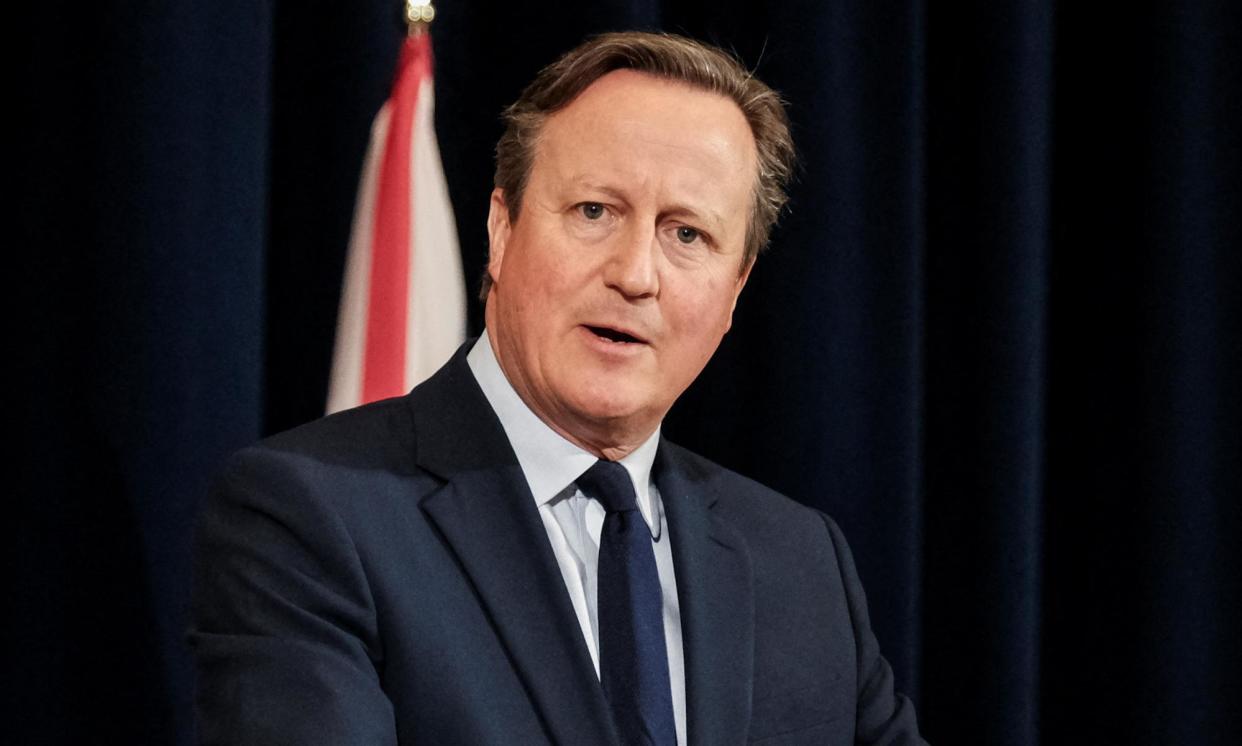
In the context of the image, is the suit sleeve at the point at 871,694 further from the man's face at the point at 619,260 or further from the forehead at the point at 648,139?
the forehead at the point at 648,139

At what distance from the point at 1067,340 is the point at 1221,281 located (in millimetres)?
272

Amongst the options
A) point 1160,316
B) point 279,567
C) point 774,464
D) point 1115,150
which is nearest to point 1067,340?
point 1160,316

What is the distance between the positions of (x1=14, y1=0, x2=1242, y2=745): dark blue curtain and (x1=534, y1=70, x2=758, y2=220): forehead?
0.56m

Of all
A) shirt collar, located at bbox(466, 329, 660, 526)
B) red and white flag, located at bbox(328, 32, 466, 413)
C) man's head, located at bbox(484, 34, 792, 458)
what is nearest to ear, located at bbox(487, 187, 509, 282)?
man's head, located at bbox(484, 34, 792, 458)

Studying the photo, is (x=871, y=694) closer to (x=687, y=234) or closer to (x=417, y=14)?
(x=687, y=234)

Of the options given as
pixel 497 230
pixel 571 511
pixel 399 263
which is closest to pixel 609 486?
pixel 571 511

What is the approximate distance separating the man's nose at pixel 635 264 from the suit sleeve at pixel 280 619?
360 millimetres

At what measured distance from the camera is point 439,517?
1425mm

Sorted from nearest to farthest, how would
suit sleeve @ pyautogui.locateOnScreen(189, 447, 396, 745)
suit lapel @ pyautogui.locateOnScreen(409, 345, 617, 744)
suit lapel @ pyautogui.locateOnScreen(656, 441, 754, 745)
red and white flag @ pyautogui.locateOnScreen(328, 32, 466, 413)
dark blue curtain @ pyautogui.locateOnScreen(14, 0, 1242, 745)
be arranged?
suit sleeve @ pyautogui.locateOnScreen(189, 447, 396, 745) < suit lapel @ pyautogui.locateOnScreen(409, 345, 617, 744) < suit lapel @ pyautogui.locateOnScreen(656, 441, 754, 745) < dark blue curtain @ pyautogui.locateOnScreen(14, 0, 1242, 745) < red and white flag @ pyautogui.locateOnScreen(328, 32, 466, 413)

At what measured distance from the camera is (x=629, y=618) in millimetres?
1447

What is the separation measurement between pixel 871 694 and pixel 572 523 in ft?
1.54

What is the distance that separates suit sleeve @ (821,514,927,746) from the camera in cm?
172

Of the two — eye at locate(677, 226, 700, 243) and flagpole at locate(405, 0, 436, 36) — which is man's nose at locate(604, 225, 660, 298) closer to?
eye at locate(677, 226, 700, 243)

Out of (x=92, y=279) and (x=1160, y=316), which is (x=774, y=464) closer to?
(x=1160, y=316)
